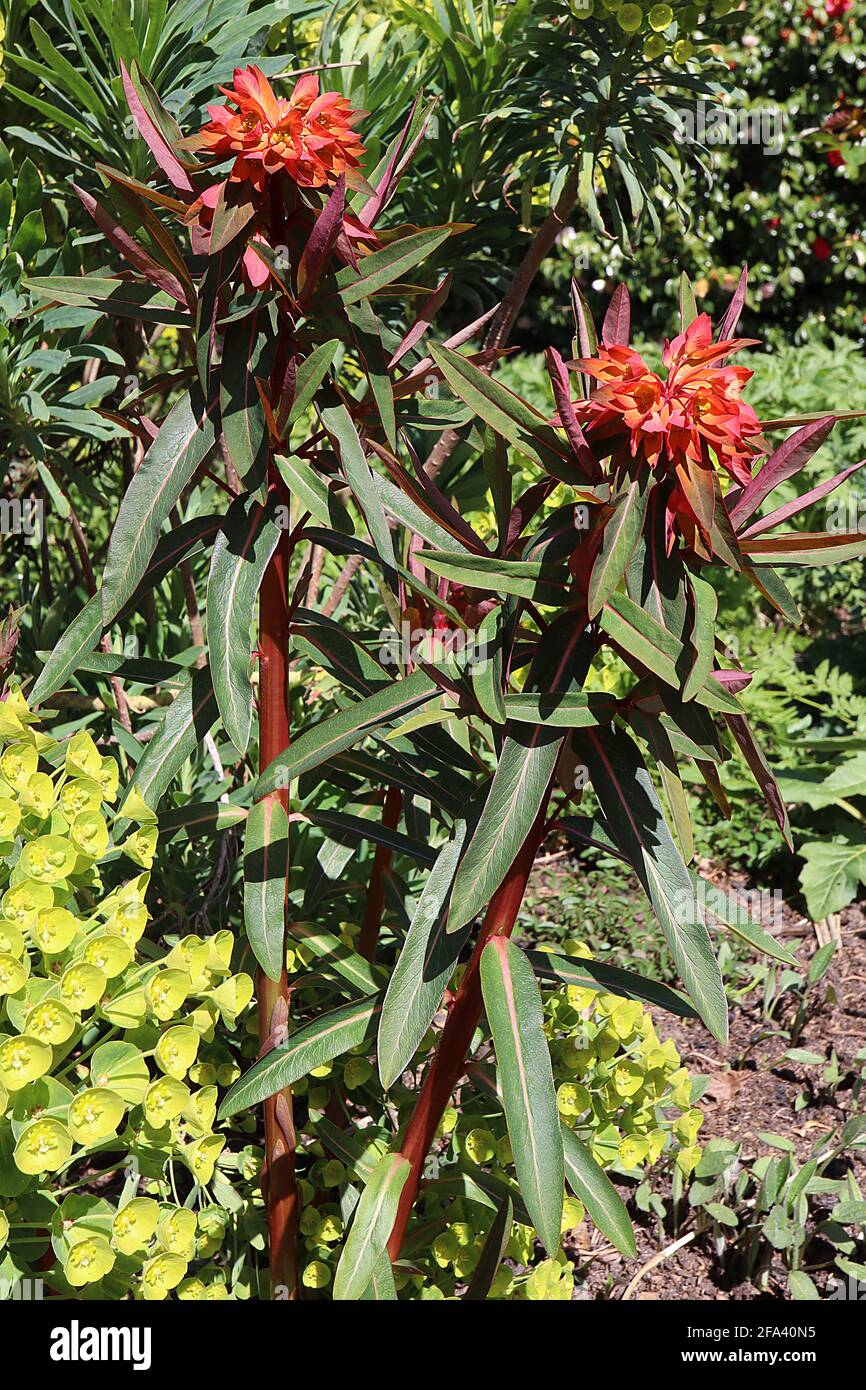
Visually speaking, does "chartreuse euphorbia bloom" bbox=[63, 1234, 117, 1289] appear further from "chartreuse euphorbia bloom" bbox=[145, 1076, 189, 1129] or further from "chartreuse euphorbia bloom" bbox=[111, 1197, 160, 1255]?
"chartreuse euphorbia bloom" bbox=[145, 1076, 189, 1129]

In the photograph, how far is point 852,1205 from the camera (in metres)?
2.11

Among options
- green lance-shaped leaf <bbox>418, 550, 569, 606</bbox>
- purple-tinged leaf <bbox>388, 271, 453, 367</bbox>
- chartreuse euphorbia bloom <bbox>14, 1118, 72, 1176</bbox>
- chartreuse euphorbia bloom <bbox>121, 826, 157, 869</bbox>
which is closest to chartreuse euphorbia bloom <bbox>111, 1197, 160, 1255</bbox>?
chartreuse euphorbia bloom <bbox>14, 1118, 72, 1176</bbox>

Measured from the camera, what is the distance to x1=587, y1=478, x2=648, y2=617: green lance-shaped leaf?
3.88 ft

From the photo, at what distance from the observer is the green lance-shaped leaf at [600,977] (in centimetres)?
157

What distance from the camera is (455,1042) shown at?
1541 millimetres

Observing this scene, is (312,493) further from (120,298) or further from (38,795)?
(38,795)

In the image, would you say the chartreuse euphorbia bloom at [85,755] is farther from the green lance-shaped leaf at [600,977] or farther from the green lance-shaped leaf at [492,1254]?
the green lance-shaped leaf at [492,1254]

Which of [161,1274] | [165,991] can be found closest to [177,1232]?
[161,1274]

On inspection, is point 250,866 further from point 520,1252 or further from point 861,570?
point 861,570

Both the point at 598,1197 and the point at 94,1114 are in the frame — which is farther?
the point at 598,1197

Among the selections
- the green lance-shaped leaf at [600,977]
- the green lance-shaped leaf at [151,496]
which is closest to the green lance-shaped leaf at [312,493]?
the green lance-shaped leaf at [151,496]

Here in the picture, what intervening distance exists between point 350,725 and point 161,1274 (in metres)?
0.71

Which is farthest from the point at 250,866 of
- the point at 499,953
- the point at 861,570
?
the point at 861,570

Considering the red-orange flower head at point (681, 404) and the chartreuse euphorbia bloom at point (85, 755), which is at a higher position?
the red-orange flower head at point (681, 404)
